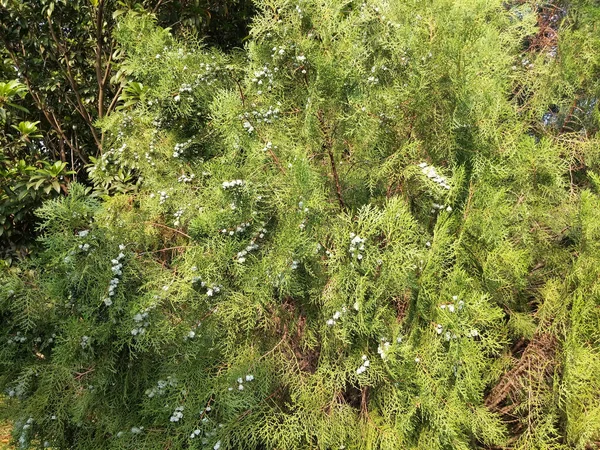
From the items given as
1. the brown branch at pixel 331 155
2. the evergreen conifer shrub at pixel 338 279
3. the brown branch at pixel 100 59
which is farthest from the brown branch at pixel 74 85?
the brown branch at pixel 331 155

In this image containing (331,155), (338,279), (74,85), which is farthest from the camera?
(74,85)

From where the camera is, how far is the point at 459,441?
2.07 metres

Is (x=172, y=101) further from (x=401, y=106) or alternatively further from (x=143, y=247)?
(x=401, y=106)

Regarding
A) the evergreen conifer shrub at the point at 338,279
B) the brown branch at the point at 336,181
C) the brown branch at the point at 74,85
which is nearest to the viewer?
the evergreen conifer shrub at the point at 338,279

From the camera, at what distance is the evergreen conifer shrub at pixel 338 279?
6.48ft

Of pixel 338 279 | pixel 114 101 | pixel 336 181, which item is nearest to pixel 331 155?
pixel 336 181

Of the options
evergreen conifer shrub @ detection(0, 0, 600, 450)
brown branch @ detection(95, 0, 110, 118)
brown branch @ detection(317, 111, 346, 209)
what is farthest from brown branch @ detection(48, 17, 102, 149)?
brown branch @ detection(317, 111, 346, 209)

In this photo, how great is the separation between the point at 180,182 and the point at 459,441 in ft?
6.62

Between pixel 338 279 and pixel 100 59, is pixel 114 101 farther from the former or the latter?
pixel 338 279

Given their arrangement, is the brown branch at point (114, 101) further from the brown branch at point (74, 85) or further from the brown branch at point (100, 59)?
the brown branch at point (74, 85)

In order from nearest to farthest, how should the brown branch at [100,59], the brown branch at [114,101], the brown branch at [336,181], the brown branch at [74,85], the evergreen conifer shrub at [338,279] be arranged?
the evergreen conifer shrub at [338,279] < the brown branch at [336,181] < the brown branch at [100,59] < the brown branch at [74,85] < the brown branch at [114,101]

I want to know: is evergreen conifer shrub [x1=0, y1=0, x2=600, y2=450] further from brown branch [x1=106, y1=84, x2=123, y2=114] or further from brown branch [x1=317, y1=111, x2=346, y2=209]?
brown branch [x1=106, y1=84, x2=123, y2=114]

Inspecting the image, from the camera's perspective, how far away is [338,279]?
1.95m

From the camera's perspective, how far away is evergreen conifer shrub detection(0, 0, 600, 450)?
1976mm
